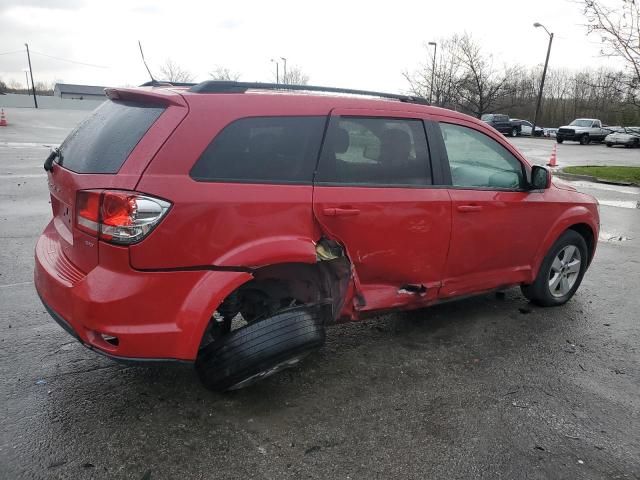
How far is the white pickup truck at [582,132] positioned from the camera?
1439 inches

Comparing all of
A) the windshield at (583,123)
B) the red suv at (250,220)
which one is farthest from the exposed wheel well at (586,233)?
the windshield at (583,123)

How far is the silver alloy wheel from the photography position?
469 centimetres

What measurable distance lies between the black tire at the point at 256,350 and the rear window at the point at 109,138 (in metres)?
1.09

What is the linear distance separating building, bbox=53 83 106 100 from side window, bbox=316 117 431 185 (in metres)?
92.0

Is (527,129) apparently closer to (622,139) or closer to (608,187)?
(622,139)

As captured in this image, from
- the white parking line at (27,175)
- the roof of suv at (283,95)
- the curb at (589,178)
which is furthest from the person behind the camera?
the curb at (589,178)

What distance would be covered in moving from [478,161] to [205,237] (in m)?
2.48

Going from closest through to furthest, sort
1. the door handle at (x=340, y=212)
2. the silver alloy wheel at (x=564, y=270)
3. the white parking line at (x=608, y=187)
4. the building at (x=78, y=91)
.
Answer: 1. the door handle at (x=340, y=212)
2. the silver alloy wheel at (x=564, y=270)
3. the white parking line at (x=608, y=187)
4. the building at (x=78, y=91)

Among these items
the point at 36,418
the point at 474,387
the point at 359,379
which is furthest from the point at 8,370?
the point at 474,387

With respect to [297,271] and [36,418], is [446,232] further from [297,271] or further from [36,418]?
[36,418]

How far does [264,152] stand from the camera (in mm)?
2863

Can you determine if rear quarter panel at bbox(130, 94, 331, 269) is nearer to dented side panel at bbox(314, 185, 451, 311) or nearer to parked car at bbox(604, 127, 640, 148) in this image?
dented side panel at bbox(314, 185, 451, 311)

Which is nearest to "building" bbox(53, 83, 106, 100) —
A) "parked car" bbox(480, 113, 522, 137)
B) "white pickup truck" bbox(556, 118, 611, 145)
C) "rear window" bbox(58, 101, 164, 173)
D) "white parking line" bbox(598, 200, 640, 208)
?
"parked car" bbox(480, 113, 522, 137)

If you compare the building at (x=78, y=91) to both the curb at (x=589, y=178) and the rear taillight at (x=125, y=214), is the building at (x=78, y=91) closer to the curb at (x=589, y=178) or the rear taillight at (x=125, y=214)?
the curb at (x=589, y=178)
